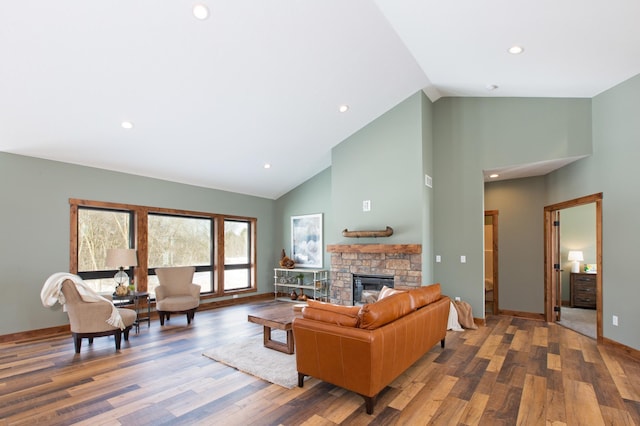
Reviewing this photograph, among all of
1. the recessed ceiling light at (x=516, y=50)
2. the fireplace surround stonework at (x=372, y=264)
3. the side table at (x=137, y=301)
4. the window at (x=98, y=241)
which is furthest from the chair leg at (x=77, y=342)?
the recessed ceiling light at (x=516, y=50)

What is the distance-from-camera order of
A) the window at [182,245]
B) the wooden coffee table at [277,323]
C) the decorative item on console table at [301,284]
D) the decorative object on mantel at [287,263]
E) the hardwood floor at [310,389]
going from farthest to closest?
1. the decorative object on mantel at [287,263]
2. the decorative item on console table at [301,284]
3. the window at [182,245]
4. the wooden coffee table at [277,323]
5. the hardwood floor at [310,389]

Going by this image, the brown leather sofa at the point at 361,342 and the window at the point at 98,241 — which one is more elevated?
the window at the point at 98,241

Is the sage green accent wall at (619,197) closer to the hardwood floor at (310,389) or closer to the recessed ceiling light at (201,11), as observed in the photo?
the hardwood floor at (310,389)

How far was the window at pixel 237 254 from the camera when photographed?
7.68 metres

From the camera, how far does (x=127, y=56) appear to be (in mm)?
3473

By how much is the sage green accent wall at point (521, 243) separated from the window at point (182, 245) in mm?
5844

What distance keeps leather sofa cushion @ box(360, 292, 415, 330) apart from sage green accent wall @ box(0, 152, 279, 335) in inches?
193

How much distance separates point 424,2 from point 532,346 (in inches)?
168

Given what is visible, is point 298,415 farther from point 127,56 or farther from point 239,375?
point 127,56

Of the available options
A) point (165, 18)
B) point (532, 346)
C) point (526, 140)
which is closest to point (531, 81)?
point (526, 140)

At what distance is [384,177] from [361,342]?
376 centimetres

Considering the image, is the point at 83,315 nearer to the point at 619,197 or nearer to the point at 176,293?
the point at 176,293

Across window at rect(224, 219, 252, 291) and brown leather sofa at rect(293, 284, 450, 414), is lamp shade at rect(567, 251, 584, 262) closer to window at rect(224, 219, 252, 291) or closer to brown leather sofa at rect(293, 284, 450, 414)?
brown leather sofa at rect(293, 284, 450, 414)

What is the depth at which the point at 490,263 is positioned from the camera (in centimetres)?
716
